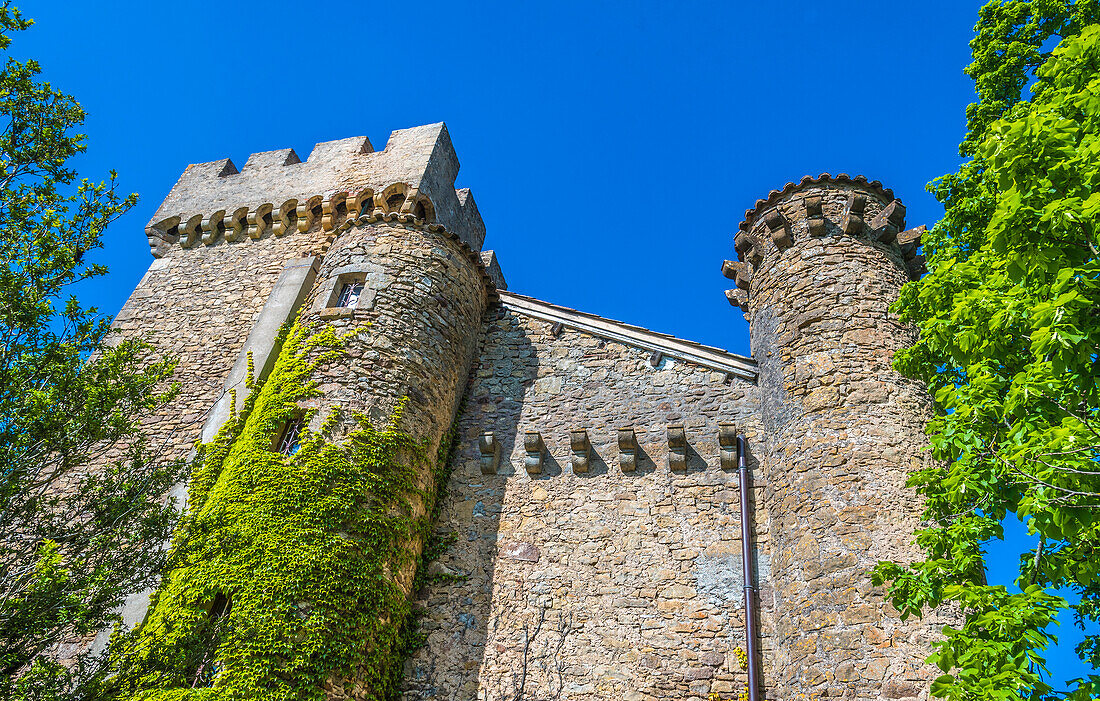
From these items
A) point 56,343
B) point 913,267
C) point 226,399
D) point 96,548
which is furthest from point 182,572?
point 913,267

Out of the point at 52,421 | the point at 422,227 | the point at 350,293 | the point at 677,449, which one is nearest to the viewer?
the point at 52,421

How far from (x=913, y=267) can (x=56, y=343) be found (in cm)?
1090

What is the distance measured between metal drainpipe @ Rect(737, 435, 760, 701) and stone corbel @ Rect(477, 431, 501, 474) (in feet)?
11.0

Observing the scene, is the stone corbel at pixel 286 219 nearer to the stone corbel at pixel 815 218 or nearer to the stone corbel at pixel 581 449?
the stone corbel at pixel 581 449

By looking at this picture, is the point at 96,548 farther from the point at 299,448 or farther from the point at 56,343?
the point at 299,448

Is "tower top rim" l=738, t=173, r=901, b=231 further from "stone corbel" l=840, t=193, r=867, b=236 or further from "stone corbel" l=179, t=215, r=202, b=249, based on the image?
"stone corbel" l=179, t=215, r=202, b=249

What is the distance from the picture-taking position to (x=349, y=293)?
11.9 m

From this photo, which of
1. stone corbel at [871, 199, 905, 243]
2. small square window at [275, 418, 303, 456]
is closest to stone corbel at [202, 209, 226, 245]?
small square window at [275, 418, 303, 456]

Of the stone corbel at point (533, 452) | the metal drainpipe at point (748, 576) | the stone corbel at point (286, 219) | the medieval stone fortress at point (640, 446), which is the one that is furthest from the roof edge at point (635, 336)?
the stone corbel at point (286, 219)

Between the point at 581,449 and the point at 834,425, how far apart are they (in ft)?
10.9

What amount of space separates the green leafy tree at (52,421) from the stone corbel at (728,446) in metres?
6.47

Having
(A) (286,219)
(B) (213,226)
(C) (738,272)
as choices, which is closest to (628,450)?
(C) (738,272)

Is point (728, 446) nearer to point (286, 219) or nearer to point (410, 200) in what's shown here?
point (410, 200)

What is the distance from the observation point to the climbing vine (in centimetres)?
788
